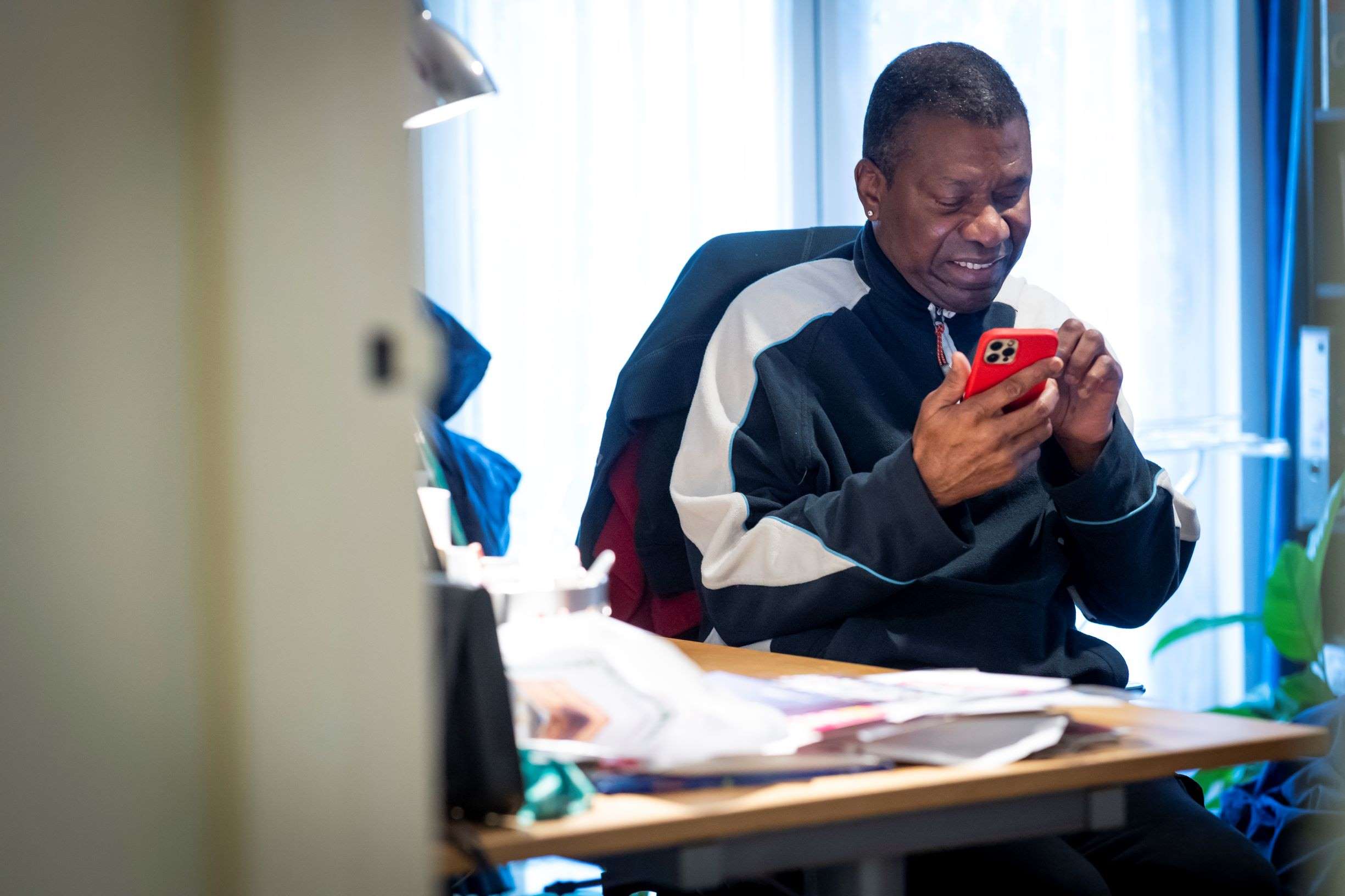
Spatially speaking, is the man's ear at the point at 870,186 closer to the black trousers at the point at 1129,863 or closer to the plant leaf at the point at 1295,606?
the black trousers at the point at 1129,863

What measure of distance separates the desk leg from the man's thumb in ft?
1.57

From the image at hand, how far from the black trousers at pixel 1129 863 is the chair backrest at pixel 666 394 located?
38 centimetres

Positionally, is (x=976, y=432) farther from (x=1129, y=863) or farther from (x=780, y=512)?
(x=1129, y=863)

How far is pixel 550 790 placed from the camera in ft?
1.85

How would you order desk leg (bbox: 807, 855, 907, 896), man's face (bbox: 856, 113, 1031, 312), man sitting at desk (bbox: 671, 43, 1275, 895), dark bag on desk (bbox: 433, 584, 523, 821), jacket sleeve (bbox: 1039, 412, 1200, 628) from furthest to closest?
man's face (bbox: 856, 113, 1031, 312) < jacket sleeve (bbox: 1039, 412, 1200, 628) < man sitting at desk (bbox: 671, 43, 1275, 895) < desk leg (bbox: 807, 855, 907, 896) < dark bag on desk (bbox: 433, 584, 523, 821)

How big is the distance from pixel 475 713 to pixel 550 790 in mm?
52

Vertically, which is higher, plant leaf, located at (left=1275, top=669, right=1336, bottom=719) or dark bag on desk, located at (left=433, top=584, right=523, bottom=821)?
dark bag on desk, located at (left=433, top=584, right=523, bottom=821)

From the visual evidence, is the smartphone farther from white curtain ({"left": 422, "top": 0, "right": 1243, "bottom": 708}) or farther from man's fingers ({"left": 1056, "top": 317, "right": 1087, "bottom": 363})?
white curtain ({"left": 422, "top": 0, "right": 1243, "bottom": 708})

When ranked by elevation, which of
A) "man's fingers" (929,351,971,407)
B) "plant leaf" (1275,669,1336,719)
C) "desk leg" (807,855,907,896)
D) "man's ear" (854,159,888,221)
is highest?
"man's ear" (854,159,888,221)

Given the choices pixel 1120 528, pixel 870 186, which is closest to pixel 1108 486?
pixel 1120 528

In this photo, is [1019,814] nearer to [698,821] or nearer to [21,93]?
[698,821]

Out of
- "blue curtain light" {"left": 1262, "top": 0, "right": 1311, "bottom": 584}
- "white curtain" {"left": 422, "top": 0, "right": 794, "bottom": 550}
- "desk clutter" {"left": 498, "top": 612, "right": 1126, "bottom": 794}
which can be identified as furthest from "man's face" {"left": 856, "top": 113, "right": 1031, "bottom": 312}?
"blue curtain light" {"left": 1262, "top": 0, "right": 1311, "bottom": 584}

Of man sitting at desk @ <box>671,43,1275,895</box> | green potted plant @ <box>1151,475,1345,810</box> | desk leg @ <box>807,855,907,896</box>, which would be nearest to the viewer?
desk leg @ <box>807,855,907,896</box>

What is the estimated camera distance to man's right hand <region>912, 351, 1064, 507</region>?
3.56 ft
